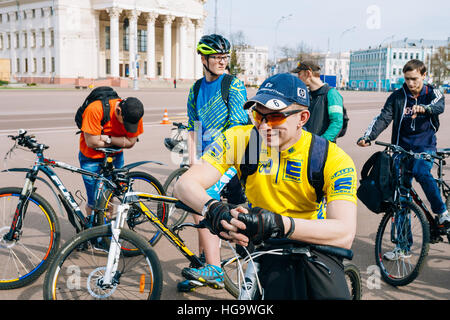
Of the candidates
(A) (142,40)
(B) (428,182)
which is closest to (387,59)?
(A) (142,40)

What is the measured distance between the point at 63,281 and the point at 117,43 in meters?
82.8

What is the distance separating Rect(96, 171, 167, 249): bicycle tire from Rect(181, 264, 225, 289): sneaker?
0.38 metres

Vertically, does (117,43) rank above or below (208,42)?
above

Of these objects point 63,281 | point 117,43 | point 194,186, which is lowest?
point 63,281

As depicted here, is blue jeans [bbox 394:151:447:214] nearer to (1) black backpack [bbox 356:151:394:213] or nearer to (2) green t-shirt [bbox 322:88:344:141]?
(1) black backpack [bbox 356:151:394:213]

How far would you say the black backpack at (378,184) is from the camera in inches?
170

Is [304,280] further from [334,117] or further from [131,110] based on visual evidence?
[334,117]

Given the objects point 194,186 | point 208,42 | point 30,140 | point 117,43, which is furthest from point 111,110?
point 117,43

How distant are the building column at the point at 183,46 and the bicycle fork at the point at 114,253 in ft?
295

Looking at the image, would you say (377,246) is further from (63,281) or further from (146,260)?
(63,281)

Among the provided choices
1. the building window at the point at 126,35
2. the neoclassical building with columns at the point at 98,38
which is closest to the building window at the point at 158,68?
the neoclassical building with columns at the point at 98,38

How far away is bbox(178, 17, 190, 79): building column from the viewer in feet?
294

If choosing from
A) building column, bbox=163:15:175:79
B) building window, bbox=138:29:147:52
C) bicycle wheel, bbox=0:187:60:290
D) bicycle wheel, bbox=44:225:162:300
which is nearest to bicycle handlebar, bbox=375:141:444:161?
bicycle wheel, bbox=44:225:162:300

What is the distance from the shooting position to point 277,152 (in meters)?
2.52
